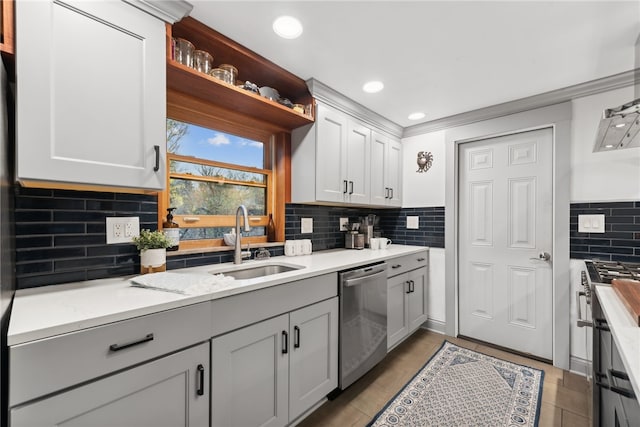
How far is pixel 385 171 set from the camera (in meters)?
2.94

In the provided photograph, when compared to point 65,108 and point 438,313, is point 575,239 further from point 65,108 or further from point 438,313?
point 65,108

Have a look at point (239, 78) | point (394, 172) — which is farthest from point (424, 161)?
point (239, 78)

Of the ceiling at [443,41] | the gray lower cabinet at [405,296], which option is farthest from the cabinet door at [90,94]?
the gray lower cabinet at [405,296]

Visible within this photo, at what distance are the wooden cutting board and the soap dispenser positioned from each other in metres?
1.99

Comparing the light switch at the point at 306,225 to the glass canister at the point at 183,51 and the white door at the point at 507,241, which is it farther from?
the white door at the point at 507,241

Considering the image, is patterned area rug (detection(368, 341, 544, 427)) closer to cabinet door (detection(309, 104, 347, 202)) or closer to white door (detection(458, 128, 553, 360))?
white door (detection(458, 128, 553, 360))

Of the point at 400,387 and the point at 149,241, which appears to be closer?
the point at 149,241

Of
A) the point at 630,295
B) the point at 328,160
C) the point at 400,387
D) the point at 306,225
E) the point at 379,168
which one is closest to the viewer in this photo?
the point at 630,295

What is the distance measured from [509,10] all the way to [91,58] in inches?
76.9

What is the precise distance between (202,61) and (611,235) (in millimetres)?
3078

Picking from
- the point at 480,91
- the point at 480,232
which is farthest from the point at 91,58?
the point at 480,232

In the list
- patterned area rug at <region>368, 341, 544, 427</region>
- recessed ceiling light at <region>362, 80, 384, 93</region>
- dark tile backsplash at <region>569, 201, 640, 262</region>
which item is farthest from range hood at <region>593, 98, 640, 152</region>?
patterned area rug at <region>368, 341, 544, 427</region>

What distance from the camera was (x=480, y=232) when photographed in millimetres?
2750

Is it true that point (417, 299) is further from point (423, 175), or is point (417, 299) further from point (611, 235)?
point (611, 235)
